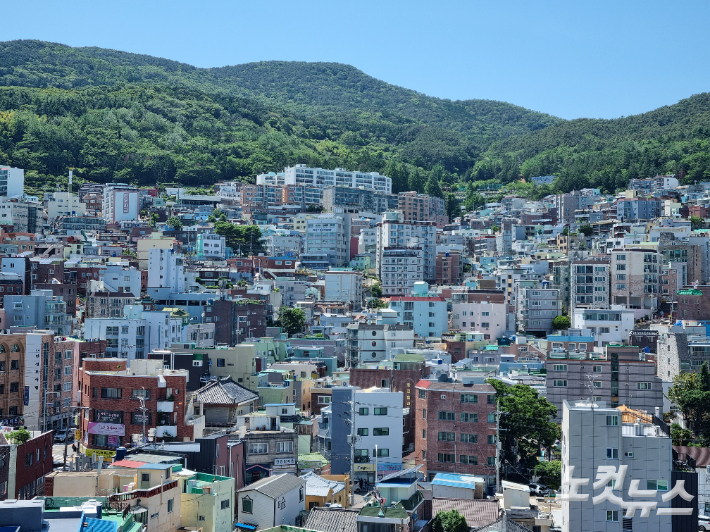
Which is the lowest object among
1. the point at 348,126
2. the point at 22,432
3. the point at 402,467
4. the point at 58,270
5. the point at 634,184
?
the point at 402,467

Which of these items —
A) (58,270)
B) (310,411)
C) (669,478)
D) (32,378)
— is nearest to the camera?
(669,478)

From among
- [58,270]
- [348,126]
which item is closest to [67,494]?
[58,270]

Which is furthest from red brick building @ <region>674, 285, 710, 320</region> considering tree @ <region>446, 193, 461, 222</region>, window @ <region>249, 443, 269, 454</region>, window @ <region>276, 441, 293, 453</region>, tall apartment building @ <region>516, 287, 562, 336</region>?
tree @ <region>446, 193, 461, 222</region>

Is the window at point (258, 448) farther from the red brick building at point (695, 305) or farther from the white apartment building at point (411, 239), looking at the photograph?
the white apartment building at point (411, 239)

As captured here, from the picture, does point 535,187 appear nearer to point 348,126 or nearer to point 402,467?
point 348,126

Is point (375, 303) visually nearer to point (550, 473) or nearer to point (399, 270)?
point (399, 270)

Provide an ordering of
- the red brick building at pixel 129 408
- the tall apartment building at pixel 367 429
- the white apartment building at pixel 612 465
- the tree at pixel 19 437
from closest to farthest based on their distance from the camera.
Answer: the white apartment building at pixel 612 465, the tree at pixel 19 437, the red brick building at pixel 129 408, the tall apartment building at pixel 367 429

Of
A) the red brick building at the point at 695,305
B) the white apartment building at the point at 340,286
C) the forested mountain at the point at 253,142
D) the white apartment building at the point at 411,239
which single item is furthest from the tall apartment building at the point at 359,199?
the red brick building at the point at 695,305

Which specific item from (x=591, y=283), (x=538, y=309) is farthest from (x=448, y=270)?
(x=591, y=283)
